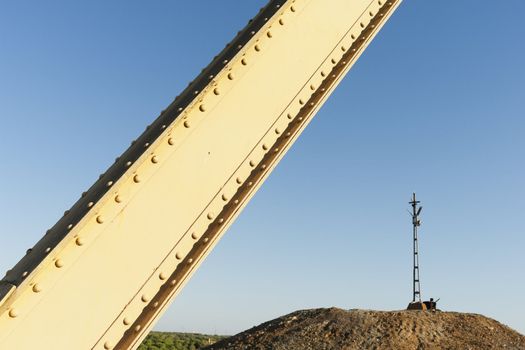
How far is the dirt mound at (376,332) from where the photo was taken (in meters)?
23.2

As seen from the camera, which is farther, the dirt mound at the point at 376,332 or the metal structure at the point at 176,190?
the dirt mound at the point at 376,332

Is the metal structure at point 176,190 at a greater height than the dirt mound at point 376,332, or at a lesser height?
lesser

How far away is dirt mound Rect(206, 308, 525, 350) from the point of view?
23219mm

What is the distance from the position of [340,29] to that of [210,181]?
1.10 m

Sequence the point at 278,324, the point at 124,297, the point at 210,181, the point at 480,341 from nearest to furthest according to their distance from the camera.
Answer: the point at 124,297, the point at 210,181, the point at 480,341, the point at 278,324

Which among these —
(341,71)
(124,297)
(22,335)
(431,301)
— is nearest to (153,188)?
(124,297)

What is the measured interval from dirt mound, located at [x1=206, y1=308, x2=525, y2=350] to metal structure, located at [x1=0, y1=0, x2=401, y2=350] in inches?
840

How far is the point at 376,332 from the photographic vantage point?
78.3 ft

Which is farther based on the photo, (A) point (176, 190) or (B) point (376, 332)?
(B) point (376, 332)

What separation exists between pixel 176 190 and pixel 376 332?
23.0 metres

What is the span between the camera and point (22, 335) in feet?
6.45

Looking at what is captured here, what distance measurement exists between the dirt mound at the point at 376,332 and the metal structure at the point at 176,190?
2133cm

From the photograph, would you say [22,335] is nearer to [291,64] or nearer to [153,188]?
[153,188]

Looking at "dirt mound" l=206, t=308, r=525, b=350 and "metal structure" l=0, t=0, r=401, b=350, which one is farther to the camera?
"dirt mound" l=206, t=308, r=525, b=350
